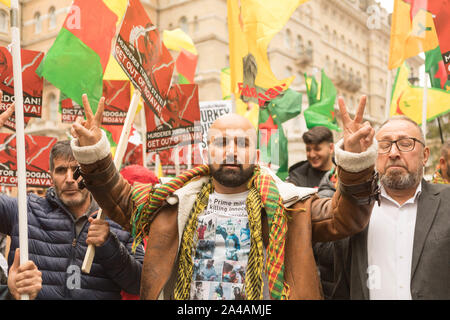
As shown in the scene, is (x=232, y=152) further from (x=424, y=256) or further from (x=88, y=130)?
(x=424, y=256)

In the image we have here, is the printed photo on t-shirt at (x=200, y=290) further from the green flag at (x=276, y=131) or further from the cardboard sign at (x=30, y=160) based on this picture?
the green flag at (x=276, y=131)

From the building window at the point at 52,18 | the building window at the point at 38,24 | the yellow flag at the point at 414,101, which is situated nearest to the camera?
the yellow flag at the point at 414,101

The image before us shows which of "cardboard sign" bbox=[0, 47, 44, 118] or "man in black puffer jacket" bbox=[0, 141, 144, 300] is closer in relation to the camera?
"man in black puffer jacket" bbox=[0, 141, 144, 300]

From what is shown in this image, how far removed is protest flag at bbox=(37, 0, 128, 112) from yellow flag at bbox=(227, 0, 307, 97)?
4.01 feet

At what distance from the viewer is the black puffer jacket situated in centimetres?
316

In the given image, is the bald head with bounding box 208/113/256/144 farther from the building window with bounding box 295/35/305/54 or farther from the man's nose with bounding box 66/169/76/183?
the building window with bounding box 295/35/305/54

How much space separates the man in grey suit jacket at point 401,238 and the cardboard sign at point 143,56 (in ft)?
6.44

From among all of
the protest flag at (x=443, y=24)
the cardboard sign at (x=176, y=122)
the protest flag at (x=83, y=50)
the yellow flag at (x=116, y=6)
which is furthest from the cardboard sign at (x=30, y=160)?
the protest flag at (x=443, y=24)

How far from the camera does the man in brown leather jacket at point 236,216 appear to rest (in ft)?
7.91

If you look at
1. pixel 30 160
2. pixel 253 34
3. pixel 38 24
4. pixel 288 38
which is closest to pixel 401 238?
pixel 253 34

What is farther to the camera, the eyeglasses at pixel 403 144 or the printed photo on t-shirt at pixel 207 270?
the eyeglasses at pixel 403 144

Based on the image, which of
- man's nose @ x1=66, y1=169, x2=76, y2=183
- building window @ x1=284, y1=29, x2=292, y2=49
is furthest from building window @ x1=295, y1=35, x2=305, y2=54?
man's nose @ x1=66, y1=169, x2=76, y2=183

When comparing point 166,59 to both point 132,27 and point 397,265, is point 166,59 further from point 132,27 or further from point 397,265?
point 397,265
